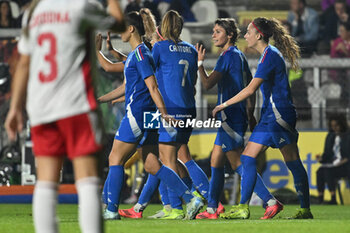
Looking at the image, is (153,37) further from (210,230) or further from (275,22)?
(210,230)

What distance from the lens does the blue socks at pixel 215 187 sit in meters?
7.96

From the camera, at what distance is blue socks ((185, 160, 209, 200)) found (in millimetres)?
7934

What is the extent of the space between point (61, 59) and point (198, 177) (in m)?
4.15

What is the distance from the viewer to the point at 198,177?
26.1 feet

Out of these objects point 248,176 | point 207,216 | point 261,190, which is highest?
point 248,176

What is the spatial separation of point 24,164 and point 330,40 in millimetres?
5823

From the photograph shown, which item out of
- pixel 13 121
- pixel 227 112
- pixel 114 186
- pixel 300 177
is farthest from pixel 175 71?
pixel 13 121

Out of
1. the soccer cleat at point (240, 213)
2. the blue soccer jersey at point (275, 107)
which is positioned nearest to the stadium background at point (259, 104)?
the soccer cleat at point (240, 213)

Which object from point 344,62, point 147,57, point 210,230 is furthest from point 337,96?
point 210,230

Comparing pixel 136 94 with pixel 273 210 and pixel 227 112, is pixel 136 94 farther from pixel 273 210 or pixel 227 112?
pixel 273 210

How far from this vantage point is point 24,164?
1177 cm

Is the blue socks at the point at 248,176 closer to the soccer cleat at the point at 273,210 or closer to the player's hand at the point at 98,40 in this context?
the soccer cleat at the point at 273,210

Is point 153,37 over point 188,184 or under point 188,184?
over

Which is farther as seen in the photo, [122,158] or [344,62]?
[344,62]
